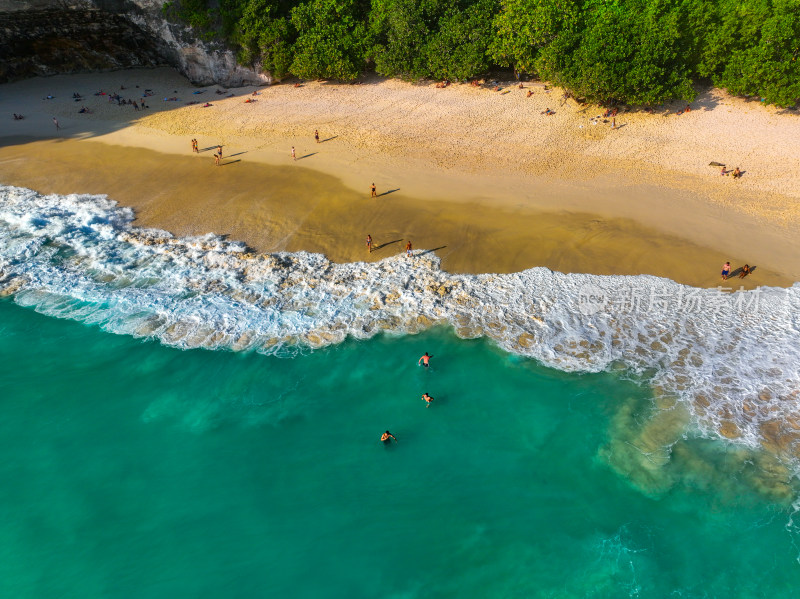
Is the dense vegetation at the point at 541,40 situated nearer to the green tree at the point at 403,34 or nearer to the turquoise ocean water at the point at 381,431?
the green tree at the point at 403,34

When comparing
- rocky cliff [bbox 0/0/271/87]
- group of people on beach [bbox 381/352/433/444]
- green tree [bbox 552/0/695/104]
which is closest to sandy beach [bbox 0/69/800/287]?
green tree [bbox 552/0/695/104]

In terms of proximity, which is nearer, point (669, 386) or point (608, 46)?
point (669, 386)

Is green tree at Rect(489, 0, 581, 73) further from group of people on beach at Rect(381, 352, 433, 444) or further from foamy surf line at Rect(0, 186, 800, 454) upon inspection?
group of people on beach at Rect(381, 352, 433, 444)

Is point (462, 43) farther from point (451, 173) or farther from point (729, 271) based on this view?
point (729, 271)

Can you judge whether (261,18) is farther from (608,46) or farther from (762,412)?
(762,412)

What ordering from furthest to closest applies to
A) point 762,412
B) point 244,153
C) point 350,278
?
1. point 244,153
2. point 350,278
3. point 762,412

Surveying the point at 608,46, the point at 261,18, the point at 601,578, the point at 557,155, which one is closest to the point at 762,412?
the point at 601,578

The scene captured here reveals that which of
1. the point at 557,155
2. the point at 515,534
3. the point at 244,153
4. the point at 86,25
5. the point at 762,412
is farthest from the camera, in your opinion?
the point at 86,25
